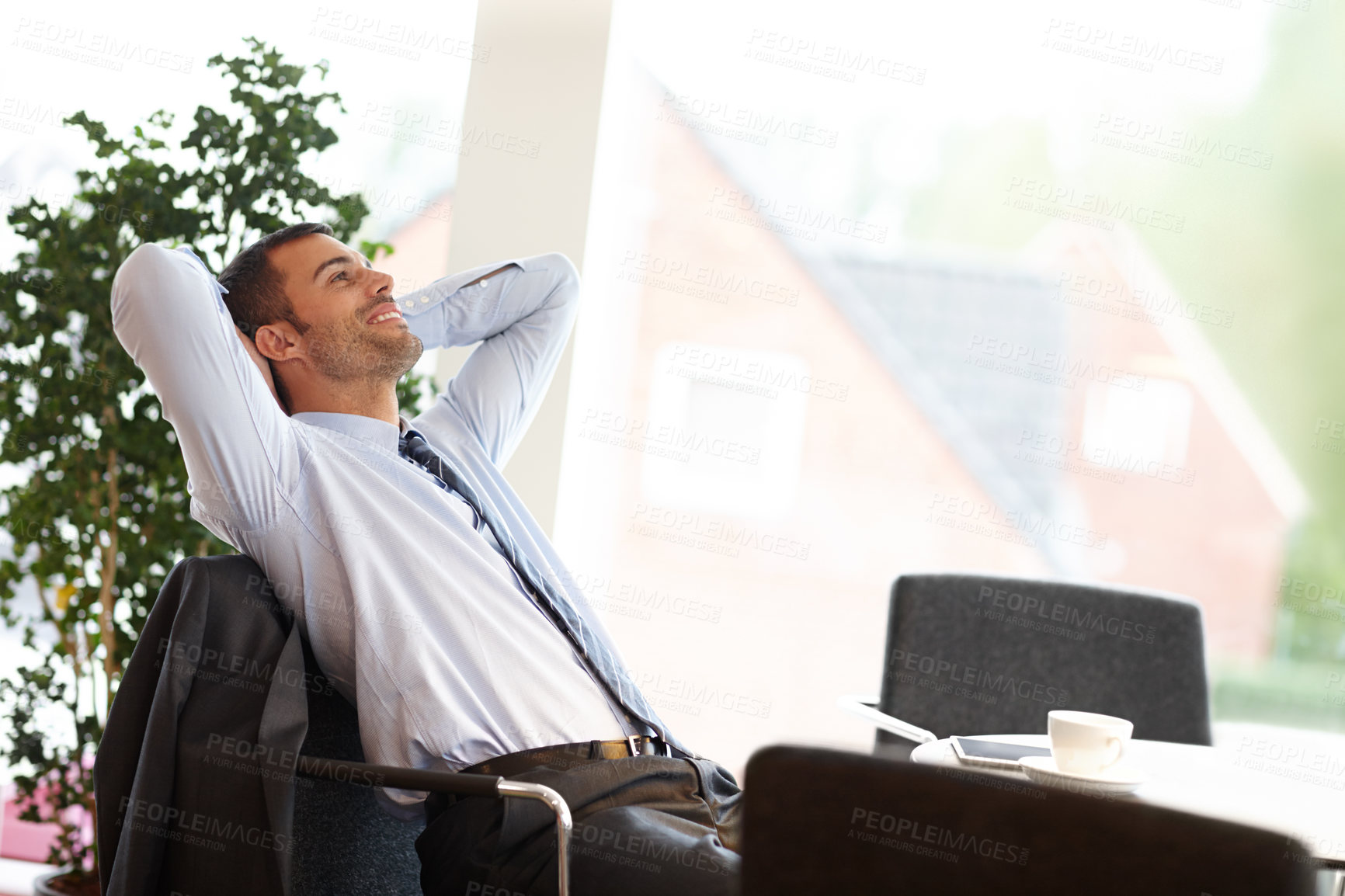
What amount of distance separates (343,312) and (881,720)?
3.53 ft

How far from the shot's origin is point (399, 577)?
61.9 inches

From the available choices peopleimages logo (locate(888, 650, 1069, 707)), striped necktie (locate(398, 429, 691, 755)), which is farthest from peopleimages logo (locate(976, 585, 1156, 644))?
striped necktie (locate(398, 429, 691, 755))

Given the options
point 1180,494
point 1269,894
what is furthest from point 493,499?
point 1180,494

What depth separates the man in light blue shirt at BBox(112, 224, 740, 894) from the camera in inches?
56.3

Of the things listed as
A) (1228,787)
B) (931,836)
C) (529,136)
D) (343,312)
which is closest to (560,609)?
(343,312)

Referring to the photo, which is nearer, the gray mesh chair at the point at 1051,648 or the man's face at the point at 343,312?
the man's face at the point at 343,312

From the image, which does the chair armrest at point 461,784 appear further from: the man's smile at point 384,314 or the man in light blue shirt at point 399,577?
the man's smile at point 384,314

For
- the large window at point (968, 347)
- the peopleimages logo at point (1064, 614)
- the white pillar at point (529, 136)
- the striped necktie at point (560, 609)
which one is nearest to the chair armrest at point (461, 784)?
the striped necktie at point (560, 609)

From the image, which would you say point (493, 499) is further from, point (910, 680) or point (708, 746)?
point (708, 746)

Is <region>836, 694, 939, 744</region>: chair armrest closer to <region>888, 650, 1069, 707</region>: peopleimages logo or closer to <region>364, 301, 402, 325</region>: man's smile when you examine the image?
<region>888, 650, 1069, 707</region>: peopleimages logo

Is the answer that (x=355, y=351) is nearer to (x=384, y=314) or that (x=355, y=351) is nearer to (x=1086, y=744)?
(x=384, y=314)

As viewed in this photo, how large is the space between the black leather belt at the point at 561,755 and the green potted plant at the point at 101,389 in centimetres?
102

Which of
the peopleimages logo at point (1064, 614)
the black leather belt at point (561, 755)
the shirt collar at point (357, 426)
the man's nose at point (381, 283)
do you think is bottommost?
the black leather belt at point (561, 755)

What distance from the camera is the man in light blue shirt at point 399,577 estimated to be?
143 centimetres
